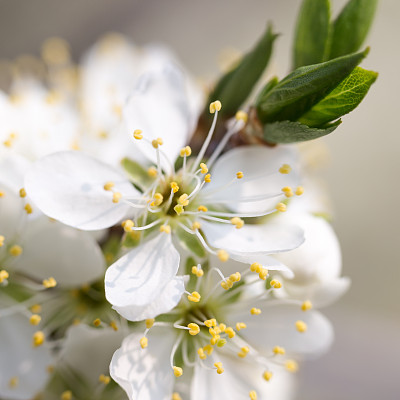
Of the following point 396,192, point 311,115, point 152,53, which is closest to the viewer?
point 311,115

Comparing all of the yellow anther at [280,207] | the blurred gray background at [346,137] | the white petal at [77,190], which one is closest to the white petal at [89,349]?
the white petal at [77,190]

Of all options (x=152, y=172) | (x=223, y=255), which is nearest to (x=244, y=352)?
(x=223, y=255)

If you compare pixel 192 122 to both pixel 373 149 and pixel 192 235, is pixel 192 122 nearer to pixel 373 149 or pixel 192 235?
pixel 192 235

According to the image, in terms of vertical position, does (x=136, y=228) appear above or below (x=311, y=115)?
below

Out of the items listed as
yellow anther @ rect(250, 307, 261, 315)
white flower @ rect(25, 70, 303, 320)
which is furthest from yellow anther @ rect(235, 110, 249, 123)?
yellow anther @ rect(250, 307, 261, 315)

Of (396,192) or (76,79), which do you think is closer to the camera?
(76,79)

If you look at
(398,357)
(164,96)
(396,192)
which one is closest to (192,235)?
(164,96)

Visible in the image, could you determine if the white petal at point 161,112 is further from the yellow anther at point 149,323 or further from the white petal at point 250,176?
the yellow anther at point 149,323

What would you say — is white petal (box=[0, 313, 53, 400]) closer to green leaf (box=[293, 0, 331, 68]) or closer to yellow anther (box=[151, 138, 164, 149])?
yellow anther (box=[151, 138, 164, 149])
